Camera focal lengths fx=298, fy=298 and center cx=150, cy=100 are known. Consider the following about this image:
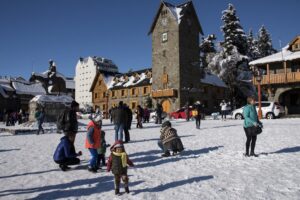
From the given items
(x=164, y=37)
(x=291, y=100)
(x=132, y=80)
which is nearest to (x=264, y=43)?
(x=164, y=37)

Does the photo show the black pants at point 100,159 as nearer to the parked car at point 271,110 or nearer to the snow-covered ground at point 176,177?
the snow-covered ground at point 176,177

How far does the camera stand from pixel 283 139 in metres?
12.5

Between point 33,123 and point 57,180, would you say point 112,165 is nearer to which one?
point 57,180

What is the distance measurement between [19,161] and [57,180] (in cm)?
312

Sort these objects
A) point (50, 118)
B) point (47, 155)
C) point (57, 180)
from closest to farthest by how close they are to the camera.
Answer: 1. point (57, 180)
2. point (47, 155)
3. point (50, 118)

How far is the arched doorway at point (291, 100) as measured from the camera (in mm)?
32156

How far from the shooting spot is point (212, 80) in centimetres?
5275

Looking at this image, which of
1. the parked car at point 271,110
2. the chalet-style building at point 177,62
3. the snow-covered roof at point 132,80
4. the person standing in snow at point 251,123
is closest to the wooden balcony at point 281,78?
the parked car at point 271,110

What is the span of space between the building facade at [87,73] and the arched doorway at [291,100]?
5882 cm

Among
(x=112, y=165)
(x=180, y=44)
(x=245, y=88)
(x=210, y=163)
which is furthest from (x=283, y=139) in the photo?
(x=245, y=88)

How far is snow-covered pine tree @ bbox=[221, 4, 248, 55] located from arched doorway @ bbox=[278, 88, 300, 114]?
1838cm

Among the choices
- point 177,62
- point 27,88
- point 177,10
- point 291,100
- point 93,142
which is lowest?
point 93,142

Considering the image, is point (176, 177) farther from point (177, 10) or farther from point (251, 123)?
point (177, 10)

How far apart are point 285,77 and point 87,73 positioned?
67.7m
